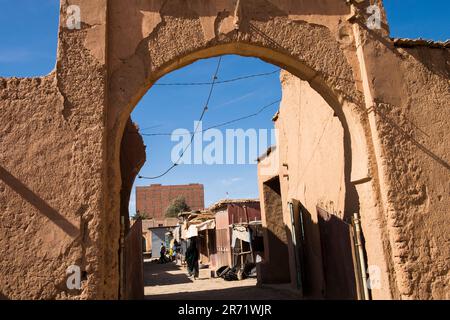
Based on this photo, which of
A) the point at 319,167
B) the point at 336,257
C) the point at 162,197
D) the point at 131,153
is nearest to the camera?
the point at 336,257

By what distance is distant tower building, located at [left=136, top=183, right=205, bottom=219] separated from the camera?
6656 centimetres

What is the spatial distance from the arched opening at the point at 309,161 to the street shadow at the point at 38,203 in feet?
4.40

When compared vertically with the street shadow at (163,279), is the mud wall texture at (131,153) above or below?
above

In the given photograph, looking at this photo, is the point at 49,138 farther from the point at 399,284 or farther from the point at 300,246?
the point at 300,246

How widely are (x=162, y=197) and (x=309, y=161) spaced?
6095 centimetres

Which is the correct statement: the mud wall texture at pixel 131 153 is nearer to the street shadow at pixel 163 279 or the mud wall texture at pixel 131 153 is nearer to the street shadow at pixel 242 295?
the street shadow at pixel 242 295

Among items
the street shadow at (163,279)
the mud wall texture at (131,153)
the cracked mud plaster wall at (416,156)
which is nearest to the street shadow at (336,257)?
the cracked mud plaster wall at (416,156)

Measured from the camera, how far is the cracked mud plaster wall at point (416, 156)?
4.92m

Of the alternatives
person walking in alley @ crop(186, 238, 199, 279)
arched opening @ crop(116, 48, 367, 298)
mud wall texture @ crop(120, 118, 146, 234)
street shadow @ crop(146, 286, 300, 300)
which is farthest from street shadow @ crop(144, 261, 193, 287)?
mud wall texture @ crop(120, 118, 146, 234)

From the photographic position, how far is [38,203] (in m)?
4.46

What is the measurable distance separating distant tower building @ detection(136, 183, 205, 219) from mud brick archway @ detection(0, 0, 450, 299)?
61.8 m

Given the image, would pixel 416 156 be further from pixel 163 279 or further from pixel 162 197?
pixel 162 197
